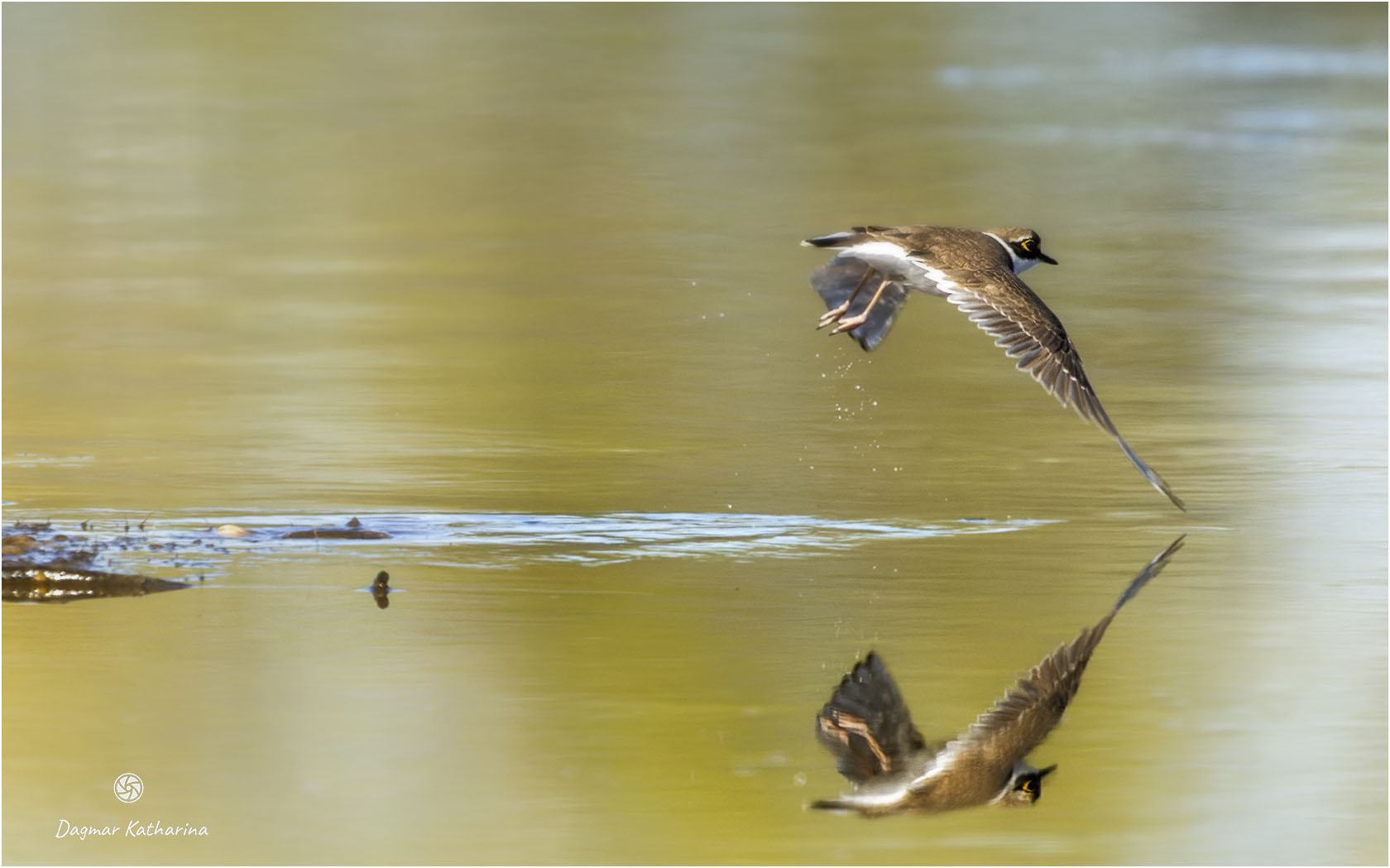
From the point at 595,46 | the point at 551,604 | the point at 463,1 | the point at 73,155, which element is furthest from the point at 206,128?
the point at 551,604

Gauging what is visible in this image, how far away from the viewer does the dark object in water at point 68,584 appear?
6.78m

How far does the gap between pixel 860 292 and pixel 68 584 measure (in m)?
Result: 3.02

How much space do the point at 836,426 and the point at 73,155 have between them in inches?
376

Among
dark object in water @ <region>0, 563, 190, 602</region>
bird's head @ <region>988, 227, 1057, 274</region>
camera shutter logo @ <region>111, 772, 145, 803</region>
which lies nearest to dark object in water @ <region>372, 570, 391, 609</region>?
dark object in water @ <region>0, 563, 190, 602</region>

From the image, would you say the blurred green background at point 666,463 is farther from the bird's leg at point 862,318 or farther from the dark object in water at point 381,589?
the bird's leg at point 862,318

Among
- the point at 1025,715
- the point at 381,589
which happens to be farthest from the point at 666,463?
the point at 1025,715

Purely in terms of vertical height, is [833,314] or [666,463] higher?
[833,314]

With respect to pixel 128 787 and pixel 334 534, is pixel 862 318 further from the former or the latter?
pixel 128 787

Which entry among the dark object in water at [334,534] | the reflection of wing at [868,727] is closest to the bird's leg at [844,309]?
the dark object in water at [334,534]

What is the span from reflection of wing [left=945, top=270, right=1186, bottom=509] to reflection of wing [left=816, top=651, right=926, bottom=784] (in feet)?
4.35

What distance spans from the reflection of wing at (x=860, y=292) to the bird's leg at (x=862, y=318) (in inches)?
2.7

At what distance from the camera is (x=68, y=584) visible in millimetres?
6863

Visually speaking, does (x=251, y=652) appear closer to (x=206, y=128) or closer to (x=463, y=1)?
(x=206, y=128)

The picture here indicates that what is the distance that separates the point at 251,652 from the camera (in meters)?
6.21
